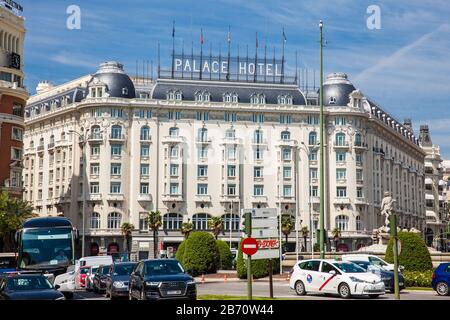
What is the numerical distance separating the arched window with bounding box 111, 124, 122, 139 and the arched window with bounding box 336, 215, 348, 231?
3218cm

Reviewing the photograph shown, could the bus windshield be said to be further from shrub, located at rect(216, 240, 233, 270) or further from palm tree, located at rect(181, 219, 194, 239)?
palm tree, located at rect(181, 219, 194, 239)

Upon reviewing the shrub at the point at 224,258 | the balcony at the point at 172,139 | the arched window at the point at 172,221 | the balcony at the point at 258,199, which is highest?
the balcony at the point at 172,139

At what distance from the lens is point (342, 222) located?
98812 millimetres

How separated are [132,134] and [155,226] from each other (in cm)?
1355

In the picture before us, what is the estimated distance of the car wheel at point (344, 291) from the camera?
1094 inches

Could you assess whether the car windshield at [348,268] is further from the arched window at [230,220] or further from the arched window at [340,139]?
the arched window at [340,139]

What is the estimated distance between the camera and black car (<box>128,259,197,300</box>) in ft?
71.1

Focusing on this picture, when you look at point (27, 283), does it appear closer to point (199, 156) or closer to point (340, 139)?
point (199, 156)

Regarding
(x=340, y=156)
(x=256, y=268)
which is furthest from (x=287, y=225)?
(x=256, y=268)

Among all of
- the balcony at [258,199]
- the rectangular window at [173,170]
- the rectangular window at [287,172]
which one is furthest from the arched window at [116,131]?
the rectangular window at [287,172]

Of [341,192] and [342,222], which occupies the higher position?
[341,192]

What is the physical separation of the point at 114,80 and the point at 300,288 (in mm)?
71890

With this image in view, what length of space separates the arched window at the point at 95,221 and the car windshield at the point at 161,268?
2819 inches

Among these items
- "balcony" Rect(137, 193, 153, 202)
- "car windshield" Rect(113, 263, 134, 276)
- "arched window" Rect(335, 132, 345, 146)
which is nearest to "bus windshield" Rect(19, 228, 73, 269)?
"car windshield" Rect(113, 263, 134, 276)
